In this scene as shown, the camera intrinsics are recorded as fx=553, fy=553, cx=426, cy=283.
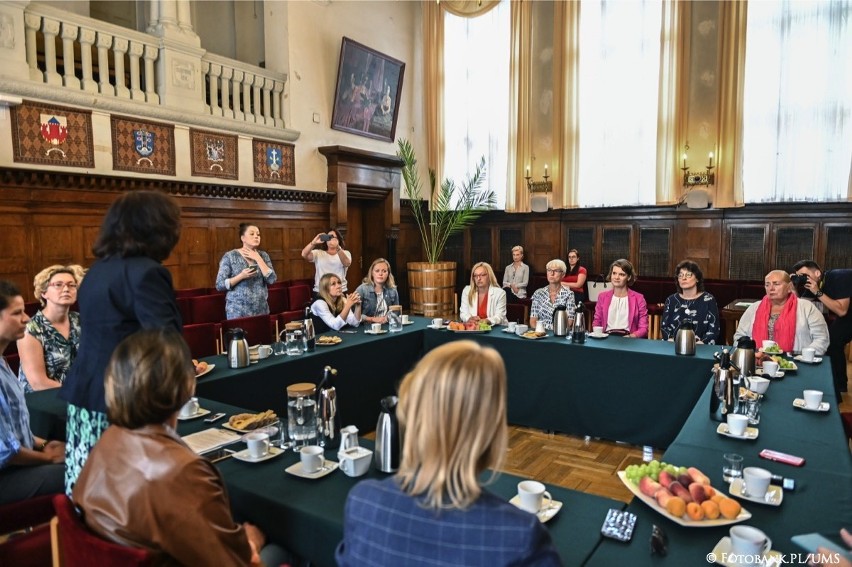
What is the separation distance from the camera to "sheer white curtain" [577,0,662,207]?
8.56 meters

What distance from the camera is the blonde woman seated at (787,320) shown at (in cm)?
367

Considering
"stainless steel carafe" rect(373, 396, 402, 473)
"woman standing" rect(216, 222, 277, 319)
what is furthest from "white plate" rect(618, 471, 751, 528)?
"woman standing" rect(216, 222, 277, 319)

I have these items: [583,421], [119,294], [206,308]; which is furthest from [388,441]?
[206,308]

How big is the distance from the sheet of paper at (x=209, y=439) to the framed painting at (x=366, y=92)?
7.12m

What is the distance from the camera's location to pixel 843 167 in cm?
734

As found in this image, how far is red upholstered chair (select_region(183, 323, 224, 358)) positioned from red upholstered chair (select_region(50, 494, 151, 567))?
9.11ft

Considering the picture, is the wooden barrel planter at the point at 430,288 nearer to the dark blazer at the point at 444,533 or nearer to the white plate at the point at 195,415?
the white plate at the point at 195,415

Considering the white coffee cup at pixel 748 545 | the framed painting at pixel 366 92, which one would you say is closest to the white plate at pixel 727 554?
the white coffee cup at pixel 748 545

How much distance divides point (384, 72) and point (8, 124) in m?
5.77

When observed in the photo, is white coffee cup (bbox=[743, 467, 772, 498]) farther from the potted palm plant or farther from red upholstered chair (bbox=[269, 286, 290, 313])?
the potted palm plant

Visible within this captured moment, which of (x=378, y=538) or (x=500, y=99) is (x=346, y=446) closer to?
(x=378, y=538)

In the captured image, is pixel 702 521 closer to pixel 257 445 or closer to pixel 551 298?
pixel 257 445

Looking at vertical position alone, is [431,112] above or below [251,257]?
above

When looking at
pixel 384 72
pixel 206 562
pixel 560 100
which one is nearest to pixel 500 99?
pixel 560 100
